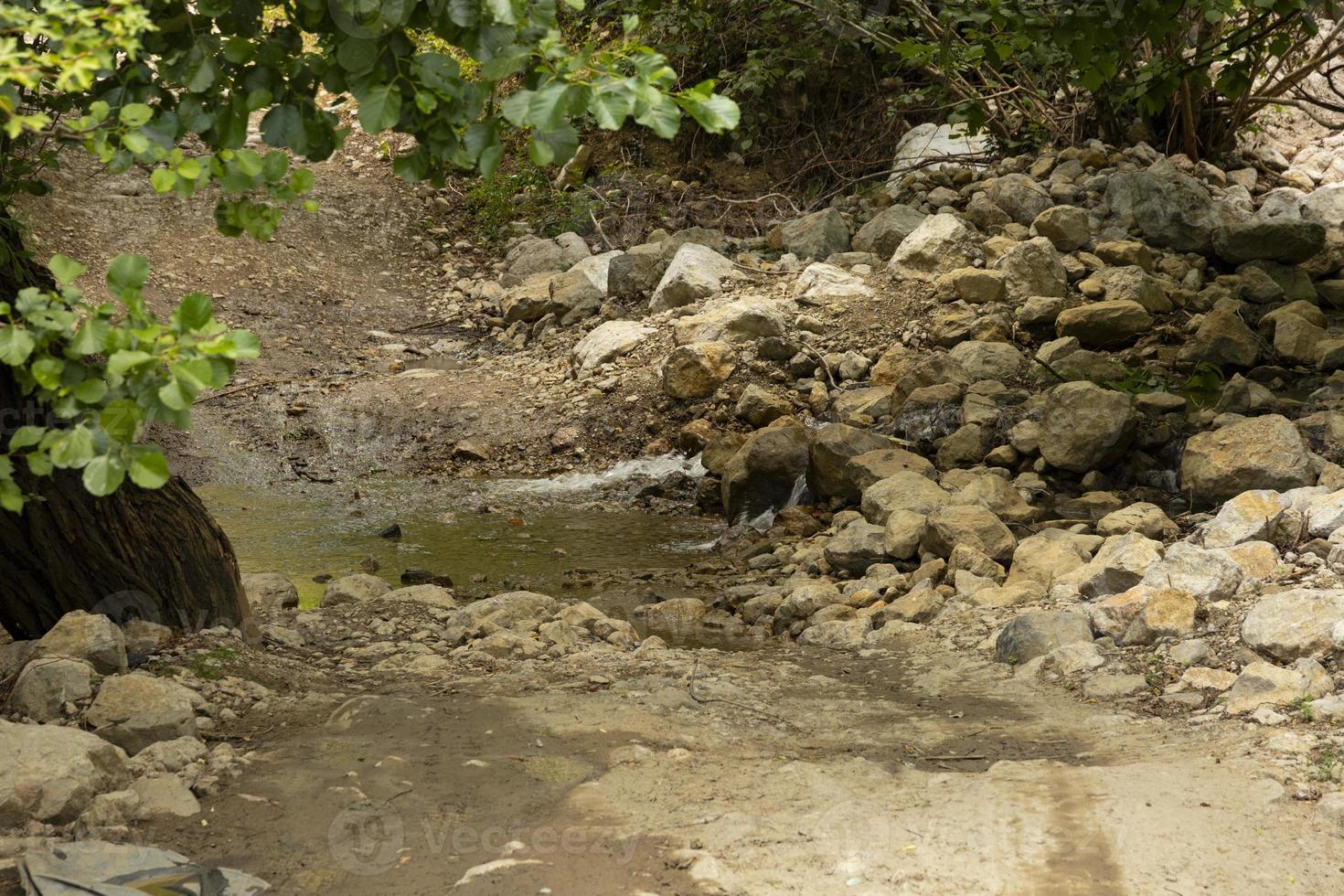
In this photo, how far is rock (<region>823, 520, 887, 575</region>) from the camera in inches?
214

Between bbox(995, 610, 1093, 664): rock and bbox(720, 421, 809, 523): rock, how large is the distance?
2893mm

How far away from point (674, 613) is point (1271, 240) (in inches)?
219

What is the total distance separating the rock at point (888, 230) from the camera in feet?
31.1

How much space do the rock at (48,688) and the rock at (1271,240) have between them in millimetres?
7854

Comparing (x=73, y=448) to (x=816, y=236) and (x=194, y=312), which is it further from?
(x=816, y=236)

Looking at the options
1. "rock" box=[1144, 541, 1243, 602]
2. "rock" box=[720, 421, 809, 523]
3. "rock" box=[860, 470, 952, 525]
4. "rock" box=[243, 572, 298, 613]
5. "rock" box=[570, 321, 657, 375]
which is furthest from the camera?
"rock" box=[570, 321, 657, 375]

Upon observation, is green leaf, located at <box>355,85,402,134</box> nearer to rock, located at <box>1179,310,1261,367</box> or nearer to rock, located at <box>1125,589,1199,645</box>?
rock, located at <box>1125,589,1199,645</box>

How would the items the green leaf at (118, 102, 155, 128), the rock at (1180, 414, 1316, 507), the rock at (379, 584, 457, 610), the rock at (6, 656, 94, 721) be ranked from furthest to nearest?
the rock at (1180, 414, 1316, 507)
the rock at (379, 584, 457, 610)
the rock at (6, 656, 94, 721)
the green leaf at (118, 102, 155, 128)

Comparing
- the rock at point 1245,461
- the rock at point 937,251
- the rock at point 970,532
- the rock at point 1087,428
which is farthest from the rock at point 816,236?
the rock at point 970,532

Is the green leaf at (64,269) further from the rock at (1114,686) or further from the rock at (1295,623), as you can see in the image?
the rock at (1295,623)

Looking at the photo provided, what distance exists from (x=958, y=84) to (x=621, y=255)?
10.8 ft

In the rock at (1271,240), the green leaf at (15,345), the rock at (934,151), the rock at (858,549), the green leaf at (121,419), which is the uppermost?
the rock at (934,151)

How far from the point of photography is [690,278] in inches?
366

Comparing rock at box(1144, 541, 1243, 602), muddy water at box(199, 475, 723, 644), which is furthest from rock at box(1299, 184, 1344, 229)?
rock at box(1144, 541, 1243, 602)
